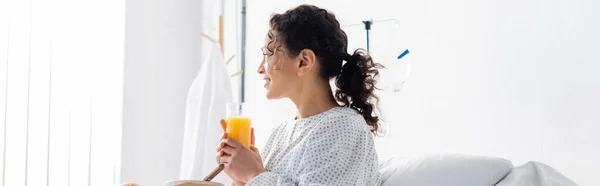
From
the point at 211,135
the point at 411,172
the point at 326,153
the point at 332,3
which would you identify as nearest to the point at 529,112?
the point at 411,172

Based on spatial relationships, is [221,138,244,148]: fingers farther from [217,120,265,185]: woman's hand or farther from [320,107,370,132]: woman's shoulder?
[320,107,370,132]: woman's shoulder

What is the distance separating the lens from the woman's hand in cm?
161

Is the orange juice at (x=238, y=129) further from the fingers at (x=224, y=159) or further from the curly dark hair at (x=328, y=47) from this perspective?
the curly dark hair at (x=328, y=47)

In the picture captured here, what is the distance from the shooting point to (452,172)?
5.42ft

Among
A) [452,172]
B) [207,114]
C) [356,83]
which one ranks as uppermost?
[356,83]

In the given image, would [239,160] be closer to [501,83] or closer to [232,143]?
[232,143]

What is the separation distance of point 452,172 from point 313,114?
1.21 feet

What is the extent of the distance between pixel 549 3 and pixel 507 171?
0.51 meters

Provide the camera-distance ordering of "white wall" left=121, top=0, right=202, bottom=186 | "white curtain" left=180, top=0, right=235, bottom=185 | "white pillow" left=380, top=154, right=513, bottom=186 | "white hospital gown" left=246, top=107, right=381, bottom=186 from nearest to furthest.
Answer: "white hospital gown" left=246, top=107, right=381, bottom=186
"white pillow" left=380, top=154, right=513, bottom=186
"white curtain" left=180, top=0, right=235, bottom=185
"white wall" left=121, top=0, right=202, bottom=186

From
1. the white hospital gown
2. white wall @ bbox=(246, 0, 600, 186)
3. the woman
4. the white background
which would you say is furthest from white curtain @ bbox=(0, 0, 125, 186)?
the white hospital gown

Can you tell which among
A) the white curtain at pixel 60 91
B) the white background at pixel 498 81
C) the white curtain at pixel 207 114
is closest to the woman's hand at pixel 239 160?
the white background at pixel 498 81

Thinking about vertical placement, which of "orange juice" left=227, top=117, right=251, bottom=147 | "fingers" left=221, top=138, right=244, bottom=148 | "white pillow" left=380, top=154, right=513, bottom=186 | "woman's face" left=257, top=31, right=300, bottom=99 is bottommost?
"white pillow" left=380, top=154, right=513, bottom=186

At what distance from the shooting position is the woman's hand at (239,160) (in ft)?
5.27

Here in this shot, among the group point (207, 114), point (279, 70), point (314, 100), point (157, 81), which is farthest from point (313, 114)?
point (157, 81)
